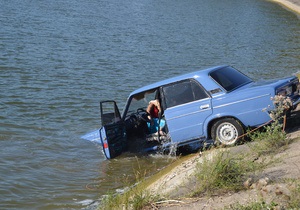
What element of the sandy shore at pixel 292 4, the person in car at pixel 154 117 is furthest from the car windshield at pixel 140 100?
the sandy shore at pixel 292 4

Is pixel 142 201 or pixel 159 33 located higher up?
pixel 159 33

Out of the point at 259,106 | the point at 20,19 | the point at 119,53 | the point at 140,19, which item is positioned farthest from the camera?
the point at 140,19

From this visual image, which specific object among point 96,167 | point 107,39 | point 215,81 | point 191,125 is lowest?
point 96,167

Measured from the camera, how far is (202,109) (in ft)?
35.2

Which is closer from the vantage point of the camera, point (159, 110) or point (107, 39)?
point (159, 110)

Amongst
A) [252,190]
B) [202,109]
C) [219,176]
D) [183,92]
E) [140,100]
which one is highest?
[183,92]

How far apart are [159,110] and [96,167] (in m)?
1.87

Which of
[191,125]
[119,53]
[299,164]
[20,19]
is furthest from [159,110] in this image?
[20,19]

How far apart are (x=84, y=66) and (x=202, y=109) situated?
12979 mm

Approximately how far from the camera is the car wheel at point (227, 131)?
10.5 meters

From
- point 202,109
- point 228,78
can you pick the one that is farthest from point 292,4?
point 202,109

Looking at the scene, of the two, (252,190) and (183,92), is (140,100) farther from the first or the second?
(252,190)

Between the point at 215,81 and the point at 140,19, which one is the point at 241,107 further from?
the point at 140,19

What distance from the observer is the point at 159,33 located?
34.7 meters
